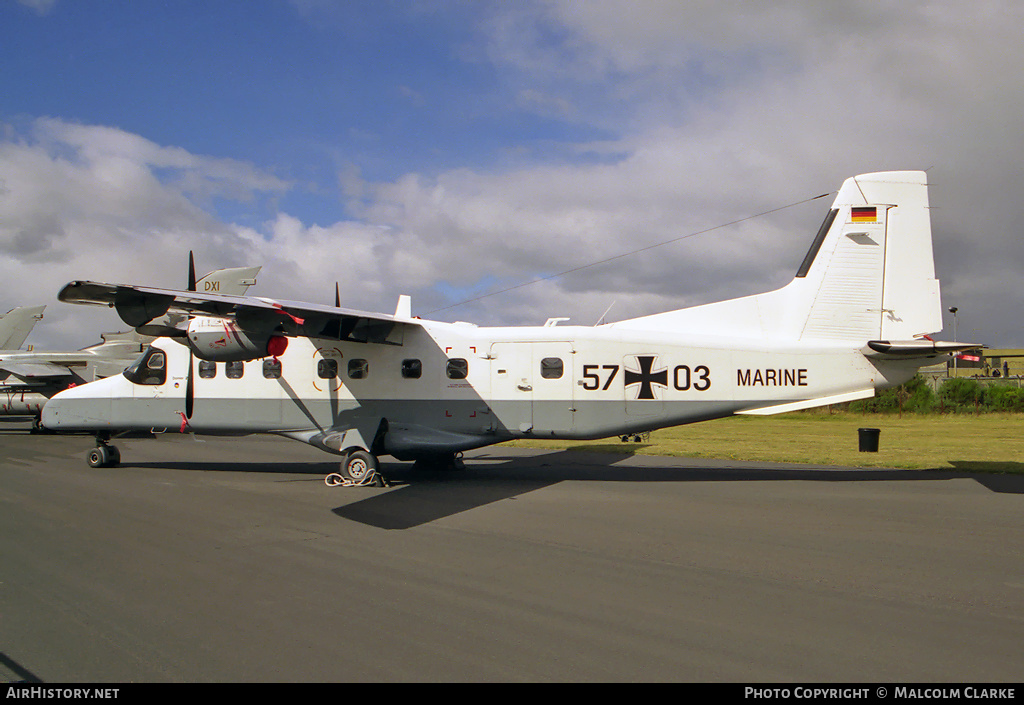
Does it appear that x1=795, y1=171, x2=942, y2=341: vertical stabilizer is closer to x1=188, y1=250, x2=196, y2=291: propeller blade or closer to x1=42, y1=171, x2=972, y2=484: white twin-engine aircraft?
x1=42, y1=171, x2=972, y2=484: white twin-engine aircraft

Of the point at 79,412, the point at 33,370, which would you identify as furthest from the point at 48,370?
the point at 79,412

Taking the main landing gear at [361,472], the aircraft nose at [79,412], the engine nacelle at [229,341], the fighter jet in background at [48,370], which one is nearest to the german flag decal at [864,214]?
the main landing gear at [361,472]

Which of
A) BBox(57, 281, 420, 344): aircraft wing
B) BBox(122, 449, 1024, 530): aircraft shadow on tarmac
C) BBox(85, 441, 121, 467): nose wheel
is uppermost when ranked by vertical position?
BBox(57, 281, 420, 344): aircraft wing

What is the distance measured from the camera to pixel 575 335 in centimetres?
1220

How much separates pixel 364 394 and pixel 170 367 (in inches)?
182

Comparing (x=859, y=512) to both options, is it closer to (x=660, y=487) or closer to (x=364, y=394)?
(x=660, y=487)

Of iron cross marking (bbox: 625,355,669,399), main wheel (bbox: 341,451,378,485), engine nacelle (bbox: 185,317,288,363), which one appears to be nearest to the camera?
engine nacelle (bbox: 185,317,288,363)

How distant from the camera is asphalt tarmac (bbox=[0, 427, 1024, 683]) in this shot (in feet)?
13.5

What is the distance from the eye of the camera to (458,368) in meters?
12.5

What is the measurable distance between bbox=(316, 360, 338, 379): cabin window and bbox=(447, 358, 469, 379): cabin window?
2387 millimetres

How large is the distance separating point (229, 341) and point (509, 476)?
238 inches

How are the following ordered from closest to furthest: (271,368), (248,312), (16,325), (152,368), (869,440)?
(248,312)
(271,368)
(152,368)
(869,440)
(16,325)

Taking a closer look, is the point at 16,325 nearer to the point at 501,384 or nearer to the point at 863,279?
the point at 501,384

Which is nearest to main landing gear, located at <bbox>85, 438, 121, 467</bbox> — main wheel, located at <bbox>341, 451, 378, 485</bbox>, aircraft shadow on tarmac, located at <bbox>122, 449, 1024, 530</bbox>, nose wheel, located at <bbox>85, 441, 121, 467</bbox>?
nose wheel, located at <bbox>85, 441, 121, 467</bbox>
